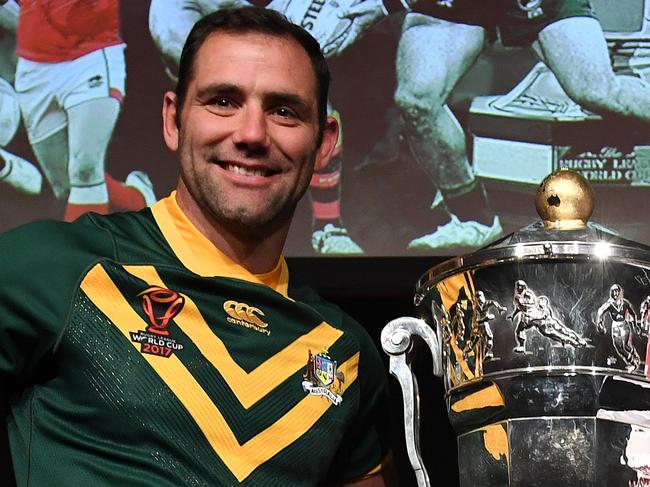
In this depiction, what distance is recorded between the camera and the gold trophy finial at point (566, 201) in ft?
5.92

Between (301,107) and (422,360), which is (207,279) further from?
(422,360)

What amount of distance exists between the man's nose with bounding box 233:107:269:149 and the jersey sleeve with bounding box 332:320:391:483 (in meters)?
0.42

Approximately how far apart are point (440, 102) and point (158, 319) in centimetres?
112

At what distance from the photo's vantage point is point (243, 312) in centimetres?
208

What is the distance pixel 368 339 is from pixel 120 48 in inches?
38.5

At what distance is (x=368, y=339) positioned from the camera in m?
2.31

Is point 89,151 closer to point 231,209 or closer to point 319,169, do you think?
point 319,169

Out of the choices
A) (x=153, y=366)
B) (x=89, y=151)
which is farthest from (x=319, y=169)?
(x=153, y=366)

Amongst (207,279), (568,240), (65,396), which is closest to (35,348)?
(65,396)

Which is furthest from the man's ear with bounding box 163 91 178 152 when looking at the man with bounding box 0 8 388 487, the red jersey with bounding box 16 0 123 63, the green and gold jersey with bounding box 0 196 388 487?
the red jersey with bounding box 16 0 123 63

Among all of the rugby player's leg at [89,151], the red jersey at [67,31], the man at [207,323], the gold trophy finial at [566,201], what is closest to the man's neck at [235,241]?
the man at [207,323]

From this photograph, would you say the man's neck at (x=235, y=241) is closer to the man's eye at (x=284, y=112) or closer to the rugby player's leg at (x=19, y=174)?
the man's eye at (x=284, y=112)

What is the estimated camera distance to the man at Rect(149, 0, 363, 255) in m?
2.84

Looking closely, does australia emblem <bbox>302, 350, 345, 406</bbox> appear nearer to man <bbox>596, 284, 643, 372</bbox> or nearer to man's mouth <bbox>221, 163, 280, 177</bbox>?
man's mouth <bbox>221, 163, 280, 177</bbox>
